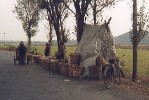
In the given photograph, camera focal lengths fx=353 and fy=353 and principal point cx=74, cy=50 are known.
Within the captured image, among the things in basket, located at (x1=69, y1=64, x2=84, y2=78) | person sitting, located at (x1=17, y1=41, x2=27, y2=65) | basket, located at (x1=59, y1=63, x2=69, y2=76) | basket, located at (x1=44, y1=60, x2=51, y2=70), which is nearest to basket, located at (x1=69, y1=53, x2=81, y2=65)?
basket, located at (x1=59, y1=63, x2=69, y2=76)

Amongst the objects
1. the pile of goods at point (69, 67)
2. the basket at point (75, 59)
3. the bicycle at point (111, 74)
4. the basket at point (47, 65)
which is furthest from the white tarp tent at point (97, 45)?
the basket at point (47, 65)

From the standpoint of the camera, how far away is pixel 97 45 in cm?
2141

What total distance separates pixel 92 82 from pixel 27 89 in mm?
3948

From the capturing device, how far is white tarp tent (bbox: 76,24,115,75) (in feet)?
69.9

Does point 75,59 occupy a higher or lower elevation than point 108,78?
higher

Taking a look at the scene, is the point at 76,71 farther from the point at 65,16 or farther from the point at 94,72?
the point at 65,16

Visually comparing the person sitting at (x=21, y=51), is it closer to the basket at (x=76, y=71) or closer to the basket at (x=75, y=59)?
the basket at (x=75, y=59)

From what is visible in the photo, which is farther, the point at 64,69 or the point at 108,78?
the point at 64,69

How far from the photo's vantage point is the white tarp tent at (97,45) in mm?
21316

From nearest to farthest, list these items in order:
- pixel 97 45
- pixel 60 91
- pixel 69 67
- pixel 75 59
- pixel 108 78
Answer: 1. pixel 60 91
2. pixel 108 78
3. pixel 69 67
4. pixel 97 45
5. pixel 75 59

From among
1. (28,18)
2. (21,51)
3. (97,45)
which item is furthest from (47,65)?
(28,18)

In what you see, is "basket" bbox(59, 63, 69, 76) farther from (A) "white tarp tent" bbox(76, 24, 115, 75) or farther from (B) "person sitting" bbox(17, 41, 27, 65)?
(B) "person sitting" bbox(17, 41, 27, 65)

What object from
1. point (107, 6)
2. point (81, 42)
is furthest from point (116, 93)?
point (107, 6)

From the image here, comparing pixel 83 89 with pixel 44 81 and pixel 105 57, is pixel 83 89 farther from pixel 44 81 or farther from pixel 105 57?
pixel 105 57
